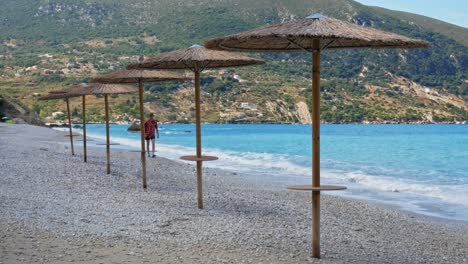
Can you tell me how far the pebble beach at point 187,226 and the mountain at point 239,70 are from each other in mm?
64514

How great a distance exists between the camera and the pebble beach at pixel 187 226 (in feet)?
20.5

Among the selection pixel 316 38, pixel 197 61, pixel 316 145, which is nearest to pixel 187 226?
pixel 316 145

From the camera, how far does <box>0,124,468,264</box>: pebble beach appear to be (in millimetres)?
6238

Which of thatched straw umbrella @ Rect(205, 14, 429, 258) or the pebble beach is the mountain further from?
A: thatched straw umbrella @ Rect(205, 14, 429, 258)

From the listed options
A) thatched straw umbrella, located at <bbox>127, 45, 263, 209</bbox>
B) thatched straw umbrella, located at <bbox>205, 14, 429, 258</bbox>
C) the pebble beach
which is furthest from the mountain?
thatched straw umbrella, located at <bbox>205, 14, 429, 258</bbox>

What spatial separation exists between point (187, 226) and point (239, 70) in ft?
281

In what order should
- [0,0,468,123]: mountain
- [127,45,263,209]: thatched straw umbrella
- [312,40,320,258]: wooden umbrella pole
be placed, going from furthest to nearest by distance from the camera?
[0,0,468,123]: mountain
[127,45,263,209]: thatched straw umbrella
[312,40,320,258]: wooden umbrella pole

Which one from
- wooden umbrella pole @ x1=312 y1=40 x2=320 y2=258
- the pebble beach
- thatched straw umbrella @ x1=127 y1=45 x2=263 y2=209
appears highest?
thatched straw umbrella @ x1=127 y1=45 x2=263 y2=209

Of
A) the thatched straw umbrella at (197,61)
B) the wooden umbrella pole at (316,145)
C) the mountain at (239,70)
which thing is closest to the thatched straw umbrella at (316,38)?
the wooden umbrella pole at (316,145)

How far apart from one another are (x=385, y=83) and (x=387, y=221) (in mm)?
78767

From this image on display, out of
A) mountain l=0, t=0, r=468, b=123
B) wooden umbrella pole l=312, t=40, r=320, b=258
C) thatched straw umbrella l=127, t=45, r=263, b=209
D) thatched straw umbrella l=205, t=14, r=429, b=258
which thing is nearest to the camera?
thatched straw umbrella l=205, t=14, r=429, b=258

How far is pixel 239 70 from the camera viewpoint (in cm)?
9281

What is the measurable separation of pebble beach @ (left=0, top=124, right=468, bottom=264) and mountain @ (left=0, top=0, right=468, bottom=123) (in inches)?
2540

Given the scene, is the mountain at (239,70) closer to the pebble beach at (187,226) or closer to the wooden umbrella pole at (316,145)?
the pebble beach at (187,226)
